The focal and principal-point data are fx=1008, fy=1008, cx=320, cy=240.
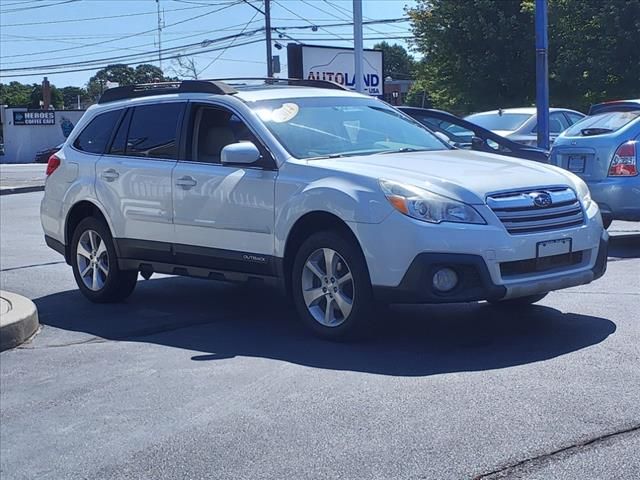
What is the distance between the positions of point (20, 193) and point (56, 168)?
19.5m

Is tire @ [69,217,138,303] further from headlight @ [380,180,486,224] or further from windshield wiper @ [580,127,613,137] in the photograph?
A: windshield wiper @ [580,127,613,137]

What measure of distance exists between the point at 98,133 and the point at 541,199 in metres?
4.46

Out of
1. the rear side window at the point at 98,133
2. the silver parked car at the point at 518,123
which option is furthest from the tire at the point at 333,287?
the silver parked car at the point at 518,123

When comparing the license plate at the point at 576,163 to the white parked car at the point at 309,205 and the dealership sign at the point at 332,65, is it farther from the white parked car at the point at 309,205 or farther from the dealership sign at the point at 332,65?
the dealership sign at the point at 332,65

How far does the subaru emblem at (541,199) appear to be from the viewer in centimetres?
671

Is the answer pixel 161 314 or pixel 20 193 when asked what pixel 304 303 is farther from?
pixel 20 193

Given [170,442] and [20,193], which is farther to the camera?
[20,193]

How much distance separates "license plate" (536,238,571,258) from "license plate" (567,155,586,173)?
3909 mm

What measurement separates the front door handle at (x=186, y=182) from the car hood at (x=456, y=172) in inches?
47.2

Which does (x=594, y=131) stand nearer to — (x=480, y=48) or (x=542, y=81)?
(x=542, y=81)

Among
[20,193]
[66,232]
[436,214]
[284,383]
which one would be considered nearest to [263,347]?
[284,383]

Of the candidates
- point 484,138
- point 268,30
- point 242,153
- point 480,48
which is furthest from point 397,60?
point 242,153

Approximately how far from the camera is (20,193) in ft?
92.9

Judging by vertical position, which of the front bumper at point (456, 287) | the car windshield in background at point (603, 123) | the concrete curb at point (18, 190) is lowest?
the concrete curb at point (18, 190)
